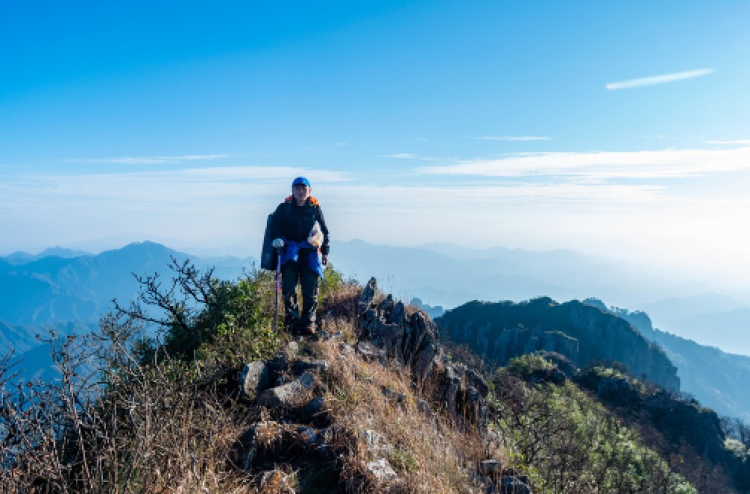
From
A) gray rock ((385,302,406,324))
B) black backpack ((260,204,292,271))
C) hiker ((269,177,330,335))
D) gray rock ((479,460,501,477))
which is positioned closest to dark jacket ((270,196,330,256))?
hiker ((269,177,330,335))

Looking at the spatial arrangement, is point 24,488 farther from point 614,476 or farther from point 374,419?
point 614,476

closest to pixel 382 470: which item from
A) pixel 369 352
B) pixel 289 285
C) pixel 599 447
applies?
pixel 369 352

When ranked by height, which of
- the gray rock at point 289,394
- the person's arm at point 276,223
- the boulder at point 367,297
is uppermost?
the person's arm at point 276,223

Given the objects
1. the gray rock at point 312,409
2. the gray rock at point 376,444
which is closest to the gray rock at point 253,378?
the gray rock at point 312,409

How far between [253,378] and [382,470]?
2357 millimetres

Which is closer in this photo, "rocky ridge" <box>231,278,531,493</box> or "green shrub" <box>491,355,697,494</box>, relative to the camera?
"rocky ridge" <box>231,278,531,493</box>

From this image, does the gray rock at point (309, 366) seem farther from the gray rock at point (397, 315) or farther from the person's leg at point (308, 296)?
the gray rock at point (397, 315)

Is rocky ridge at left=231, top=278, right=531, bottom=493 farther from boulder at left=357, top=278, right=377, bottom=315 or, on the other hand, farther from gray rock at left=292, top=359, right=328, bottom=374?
boulder at left=357, top=278, right=377, bottom=315

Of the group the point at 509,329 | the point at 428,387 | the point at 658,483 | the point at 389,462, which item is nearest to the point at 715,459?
the point at 658,483

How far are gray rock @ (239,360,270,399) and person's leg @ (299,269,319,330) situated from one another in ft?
6.36

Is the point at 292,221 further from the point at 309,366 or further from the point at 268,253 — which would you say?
the point at 309,366

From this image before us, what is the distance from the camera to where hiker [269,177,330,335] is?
7930 mm

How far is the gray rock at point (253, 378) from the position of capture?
5.42 metres

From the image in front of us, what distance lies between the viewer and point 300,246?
7.96 meters
